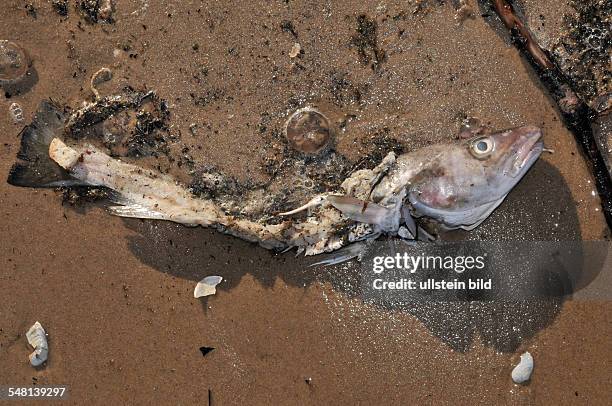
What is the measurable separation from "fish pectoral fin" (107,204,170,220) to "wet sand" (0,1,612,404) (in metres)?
0.27

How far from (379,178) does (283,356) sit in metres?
2.20

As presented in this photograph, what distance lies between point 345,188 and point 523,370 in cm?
273

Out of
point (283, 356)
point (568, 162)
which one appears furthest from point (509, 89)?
point (283, 356)

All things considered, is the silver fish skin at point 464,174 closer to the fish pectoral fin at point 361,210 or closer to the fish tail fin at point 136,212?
the fish pectoral fin at point 361,210

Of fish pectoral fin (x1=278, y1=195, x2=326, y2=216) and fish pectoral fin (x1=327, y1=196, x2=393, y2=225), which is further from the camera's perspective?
fish pectoral fin (x1=278, y1=195, x2=326, y2=216)

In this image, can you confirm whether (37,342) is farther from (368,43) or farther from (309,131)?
(368,43)

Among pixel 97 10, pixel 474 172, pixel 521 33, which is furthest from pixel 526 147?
pixel 97 10

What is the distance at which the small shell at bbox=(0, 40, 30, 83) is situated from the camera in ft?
19.3

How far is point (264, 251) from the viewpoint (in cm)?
591

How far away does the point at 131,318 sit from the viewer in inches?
237

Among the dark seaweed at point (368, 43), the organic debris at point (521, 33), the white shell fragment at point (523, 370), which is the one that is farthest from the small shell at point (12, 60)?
the white shell fragment at point (523, 370)

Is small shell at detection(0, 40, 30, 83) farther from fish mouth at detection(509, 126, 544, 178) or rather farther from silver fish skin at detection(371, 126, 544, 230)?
fish mouth at detection(509, 126, 544, 178)

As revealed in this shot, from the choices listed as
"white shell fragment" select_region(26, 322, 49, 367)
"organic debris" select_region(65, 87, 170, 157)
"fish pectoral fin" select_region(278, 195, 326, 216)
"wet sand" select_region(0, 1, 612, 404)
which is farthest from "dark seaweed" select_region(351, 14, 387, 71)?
"white shell fragment" select_region(26, 322, 49, 367)

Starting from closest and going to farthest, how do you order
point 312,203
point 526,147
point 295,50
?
point 526,147 < point 312,203 < point 295,50
